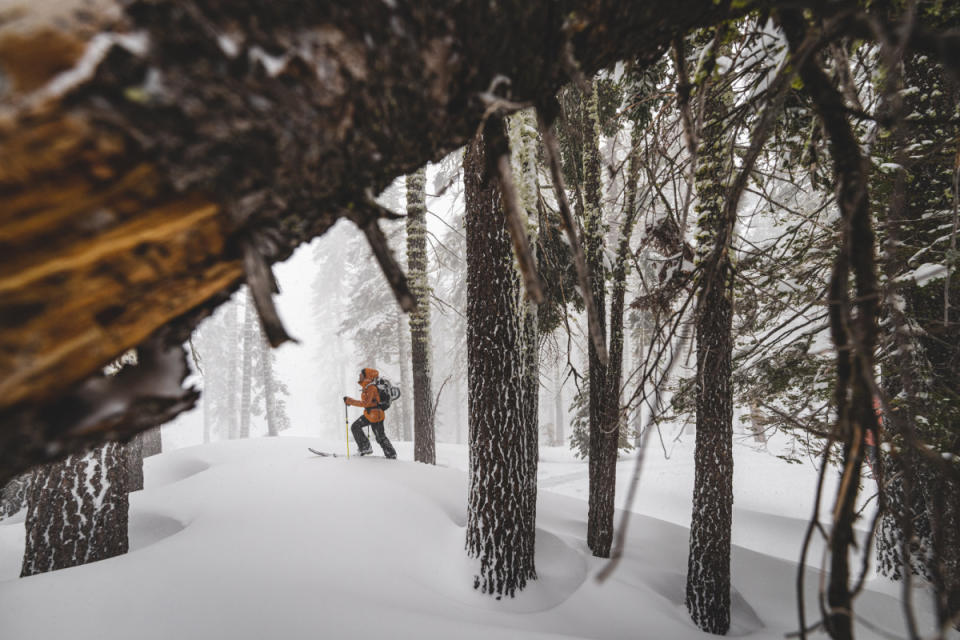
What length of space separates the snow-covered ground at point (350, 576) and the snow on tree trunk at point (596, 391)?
13.9 inches

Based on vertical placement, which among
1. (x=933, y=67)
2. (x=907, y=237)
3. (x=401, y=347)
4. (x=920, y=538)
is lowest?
(x=920, y=538)

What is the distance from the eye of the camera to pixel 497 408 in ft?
12.7

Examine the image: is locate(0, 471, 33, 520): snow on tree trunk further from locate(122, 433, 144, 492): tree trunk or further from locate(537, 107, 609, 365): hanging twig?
locate(537, 107, 609, 365): hanging twig

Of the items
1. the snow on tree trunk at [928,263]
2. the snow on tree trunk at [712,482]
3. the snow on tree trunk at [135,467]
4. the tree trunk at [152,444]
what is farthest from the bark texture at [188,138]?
the tree trunk at [152,444]

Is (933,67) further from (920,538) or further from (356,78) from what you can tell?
(356,78)

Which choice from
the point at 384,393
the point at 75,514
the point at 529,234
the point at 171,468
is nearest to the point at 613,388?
the point at 529,234

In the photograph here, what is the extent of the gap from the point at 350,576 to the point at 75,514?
2.75 metres

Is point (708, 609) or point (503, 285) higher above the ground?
point (503, 285)

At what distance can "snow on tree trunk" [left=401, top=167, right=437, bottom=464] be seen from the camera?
776 centimetres

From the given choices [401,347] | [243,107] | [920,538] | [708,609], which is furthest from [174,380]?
[401,347]

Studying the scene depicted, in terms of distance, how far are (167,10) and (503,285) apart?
3.37 meters

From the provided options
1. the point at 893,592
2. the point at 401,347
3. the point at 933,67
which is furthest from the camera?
the point at 401,347

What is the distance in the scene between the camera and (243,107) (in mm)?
610

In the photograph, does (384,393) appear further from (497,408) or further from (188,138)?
(188,138)
